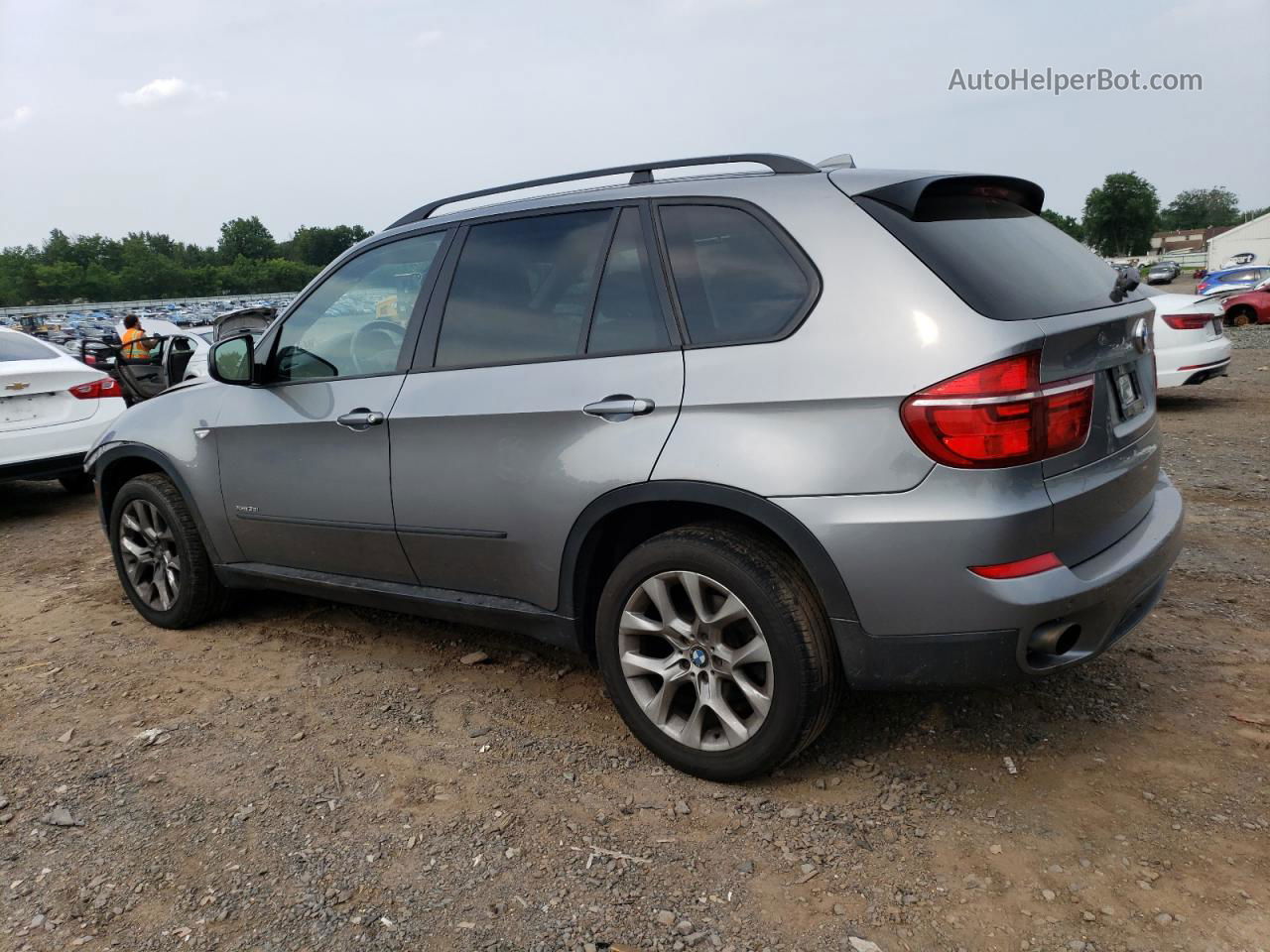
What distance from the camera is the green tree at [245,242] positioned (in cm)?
15525

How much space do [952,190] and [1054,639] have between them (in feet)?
4.37

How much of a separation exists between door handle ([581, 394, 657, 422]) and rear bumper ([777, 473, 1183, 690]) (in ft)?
2.56

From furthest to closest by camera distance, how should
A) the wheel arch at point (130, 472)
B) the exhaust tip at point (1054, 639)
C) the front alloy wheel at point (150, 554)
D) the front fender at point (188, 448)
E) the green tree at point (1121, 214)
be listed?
the green tree at point (1121, 214) < the front alloy wheel at point (150, 554) < the wheel arch at point (130, 472) < the front fender at point (188, 448) < the exhaust tip at point (1054, 639)

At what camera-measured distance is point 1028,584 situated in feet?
8.09

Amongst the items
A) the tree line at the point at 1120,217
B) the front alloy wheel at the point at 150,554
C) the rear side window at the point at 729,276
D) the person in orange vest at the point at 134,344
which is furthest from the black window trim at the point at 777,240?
the tree line at the point at 1120,217

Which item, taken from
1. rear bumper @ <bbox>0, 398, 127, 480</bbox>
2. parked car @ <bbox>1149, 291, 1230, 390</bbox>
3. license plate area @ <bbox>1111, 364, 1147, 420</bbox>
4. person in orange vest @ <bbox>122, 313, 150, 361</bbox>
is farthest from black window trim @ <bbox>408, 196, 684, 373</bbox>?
person in orange vest @ <bbox>122, 313, 150, 361</bbox>

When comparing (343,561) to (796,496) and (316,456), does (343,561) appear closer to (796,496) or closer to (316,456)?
(316,456)

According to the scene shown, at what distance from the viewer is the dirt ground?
2.39 meters

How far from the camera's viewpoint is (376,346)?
3.70m

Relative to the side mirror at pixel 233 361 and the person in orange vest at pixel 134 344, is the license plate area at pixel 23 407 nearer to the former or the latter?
the side mirror at pixel 233 361

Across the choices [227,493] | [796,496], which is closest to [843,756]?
[796,496]

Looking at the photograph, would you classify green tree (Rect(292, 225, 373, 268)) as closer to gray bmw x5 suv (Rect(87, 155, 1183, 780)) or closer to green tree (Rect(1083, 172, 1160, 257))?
green tree (Rect(1083, 172, 1160, 257))

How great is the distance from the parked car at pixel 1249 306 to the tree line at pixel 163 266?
90.2m

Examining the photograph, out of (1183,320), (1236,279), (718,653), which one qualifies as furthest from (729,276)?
(1236,279)
